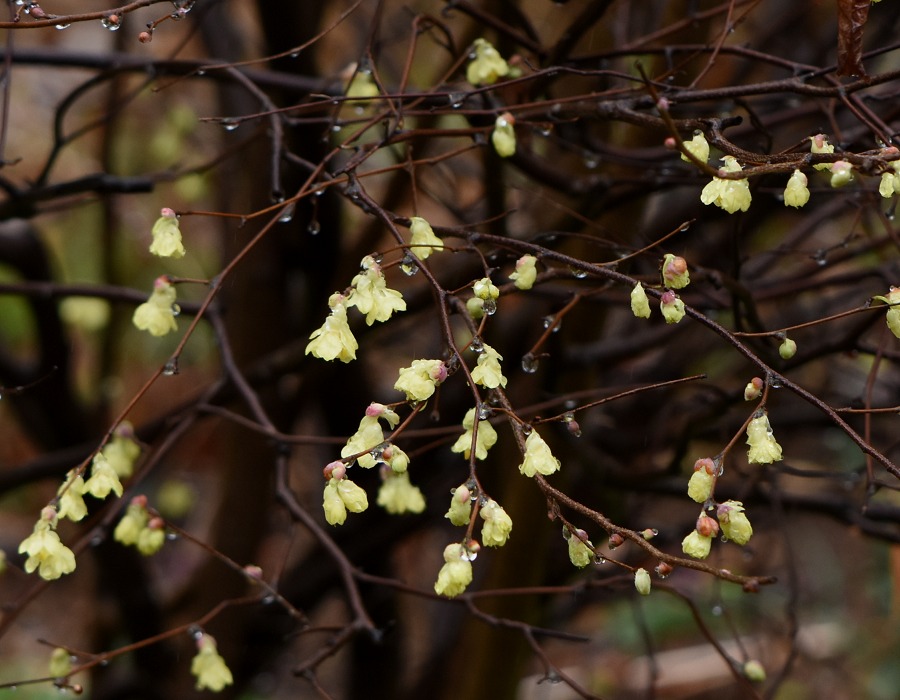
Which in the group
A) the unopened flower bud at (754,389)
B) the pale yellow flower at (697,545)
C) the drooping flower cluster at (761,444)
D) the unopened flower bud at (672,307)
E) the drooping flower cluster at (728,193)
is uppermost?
the drooping flower cluster at (728,193)

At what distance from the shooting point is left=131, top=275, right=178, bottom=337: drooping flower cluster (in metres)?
1.31

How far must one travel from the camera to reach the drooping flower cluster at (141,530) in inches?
56.8

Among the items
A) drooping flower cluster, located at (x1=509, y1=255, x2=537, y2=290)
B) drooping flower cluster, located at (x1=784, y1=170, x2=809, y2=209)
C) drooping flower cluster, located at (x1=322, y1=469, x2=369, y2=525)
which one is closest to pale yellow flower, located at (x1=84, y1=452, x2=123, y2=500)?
drooping flower cluster, located at (x1=322, y1=469, x2=369, y2=525)

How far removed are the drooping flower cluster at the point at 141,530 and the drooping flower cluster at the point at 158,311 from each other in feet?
0.94

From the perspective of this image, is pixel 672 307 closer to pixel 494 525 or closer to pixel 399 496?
pixel 494 525

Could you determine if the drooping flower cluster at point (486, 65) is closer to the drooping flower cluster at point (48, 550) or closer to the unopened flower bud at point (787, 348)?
the unopened flower bud at point (787, 348)

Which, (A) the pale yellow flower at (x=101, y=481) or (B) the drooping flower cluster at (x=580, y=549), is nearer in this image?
(B) the drooping flower cluster at (x=580, y=549)

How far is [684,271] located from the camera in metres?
1.09

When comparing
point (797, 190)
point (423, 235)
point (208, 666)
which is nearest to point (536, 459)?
point (423, 235)

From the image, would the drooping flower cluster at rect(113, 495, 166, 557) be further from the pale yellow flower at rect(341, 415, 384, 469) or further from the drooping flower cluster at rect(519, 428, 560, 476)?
the drooping flower cluster at rect(519, 428, 560, 476)

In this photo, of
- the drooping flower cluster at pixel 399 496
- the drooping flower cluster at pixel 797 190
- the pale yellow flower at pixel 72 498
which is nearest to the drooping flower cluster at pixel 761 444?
the drooping flower cluster at pixel 797 190

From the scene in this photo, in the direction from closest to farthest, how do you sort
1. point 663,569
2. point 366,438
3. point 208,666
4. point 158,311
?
point 663,569, point 366,438, point 158,311, point 208,666

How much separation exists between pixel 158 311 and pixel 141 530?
37cm

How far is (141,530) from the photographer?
1.47 m
